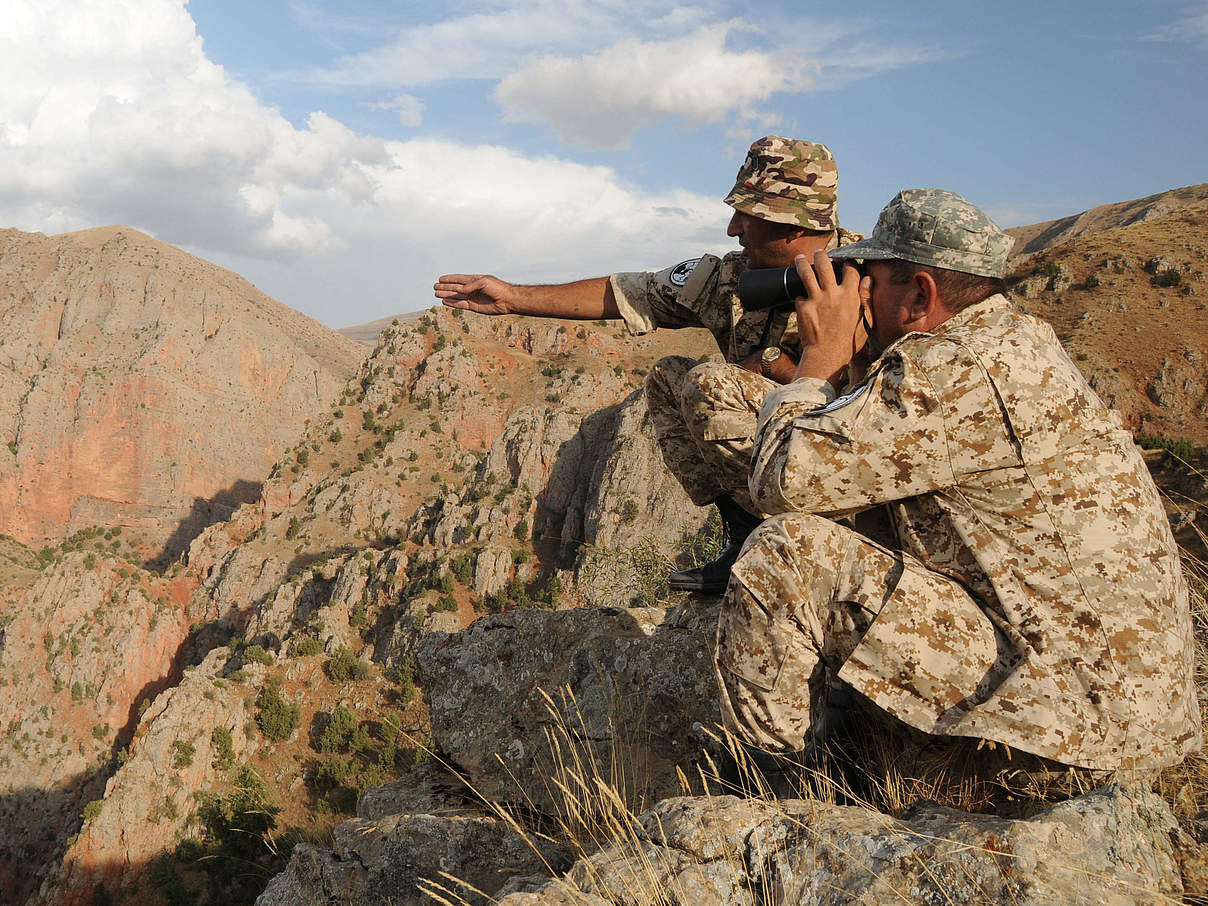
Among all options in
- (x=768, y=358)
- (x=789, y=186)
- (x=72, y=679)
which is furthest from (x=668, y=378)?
(x=72, y=679)

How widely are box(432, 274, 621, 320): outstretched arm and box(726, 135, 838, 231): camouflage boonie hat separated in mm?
851

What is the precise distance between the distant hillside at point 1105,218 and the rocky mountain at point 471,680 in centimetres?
2713

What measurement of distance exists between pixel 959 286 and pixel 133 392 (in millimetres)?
105254

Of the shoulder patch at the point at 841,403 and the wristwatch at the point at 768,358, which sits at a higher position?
the wristwatch at the point at 768,358

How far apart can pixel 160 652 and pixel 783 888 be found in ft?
201

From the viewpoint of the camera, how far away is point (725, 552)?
375 centimetres

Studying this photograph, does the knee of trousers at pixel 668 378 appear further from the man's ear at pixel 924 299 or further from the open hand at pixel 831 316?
the man's ear at pixel 924 299

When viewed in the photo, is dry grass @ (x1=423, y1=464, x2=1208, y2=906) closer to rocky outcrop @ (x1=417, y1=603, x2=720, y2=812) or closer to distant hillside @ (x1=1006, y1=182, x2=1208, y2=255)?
rocky outcrop @ (x1=417, y1=603, x2=720, y2=812)

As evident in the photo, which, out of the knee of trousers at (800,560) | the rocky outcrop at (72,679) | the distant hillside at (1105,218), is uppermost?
the distant hillside at (1105,218)

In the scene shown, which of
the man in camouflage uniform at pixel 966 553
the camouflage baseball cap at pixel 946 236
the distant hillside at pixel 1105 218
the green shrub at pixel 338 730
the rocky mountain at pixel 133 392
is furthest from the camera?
the rocky mountain at pixel 133 392

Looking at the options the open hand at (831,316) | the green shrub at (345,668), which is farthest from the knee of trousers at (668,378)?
the green shrub at (345,668)

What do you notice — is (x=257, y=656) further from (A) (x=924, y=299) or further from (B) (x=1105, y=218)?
(B) (x=1105, y=218)

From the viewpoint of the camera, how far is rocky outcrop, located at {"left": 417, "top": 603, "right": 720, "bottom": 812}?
136 inches

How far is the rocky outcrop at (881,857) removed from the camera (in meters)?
1.66
